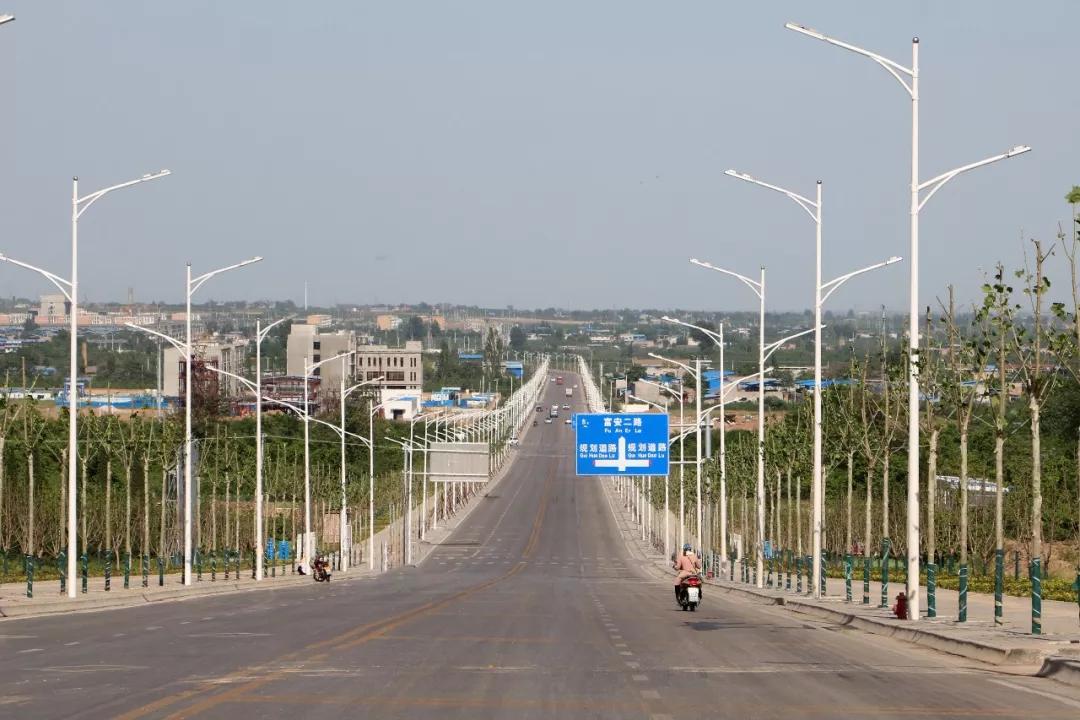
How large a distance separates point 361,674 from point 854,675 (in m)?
6.02

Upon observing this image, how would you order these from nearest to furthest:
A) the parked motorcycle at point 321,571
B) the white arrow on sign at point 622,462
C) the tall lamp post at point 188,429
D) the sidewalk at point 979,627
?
1. the sidewalk at point 979,627
2. the tall lamp post at point 188,429
3. the parked motorcycle at point 321,571
4. the white arrow on sign at point 622,462

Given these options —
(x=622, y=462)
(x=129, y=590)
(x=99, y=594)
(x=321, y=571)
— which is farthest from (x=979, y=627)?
(x=622, y=462)

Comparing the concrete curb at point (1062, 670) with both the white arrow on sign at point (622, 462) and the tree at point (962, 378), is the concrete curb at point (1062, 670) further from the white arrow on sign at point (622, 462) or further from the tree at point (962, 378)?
the white arrow on sign at point (622, 462)

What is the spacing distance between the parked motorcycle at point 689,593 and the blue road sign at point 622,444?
135ft

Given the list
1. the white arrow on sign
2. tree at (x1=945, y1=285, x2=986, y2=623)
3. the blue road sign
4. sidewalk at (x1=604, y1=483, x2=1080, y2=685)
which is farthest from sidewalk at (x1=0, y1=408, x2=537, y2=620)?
tree at (x1=945, y1=285, x2=986, y2=623)

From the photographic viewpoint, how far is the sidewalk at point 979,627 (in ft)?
70.1

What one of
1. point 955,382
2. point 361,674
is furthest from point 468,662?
point 955,382

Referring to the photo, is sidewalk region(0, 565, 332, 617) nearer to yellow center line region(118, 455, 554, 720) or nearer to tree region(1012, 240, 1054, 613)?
yellow center line region(118, 455, 554, 720)

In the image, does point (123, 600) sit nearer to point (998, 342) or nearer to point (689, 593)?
point (689, 593)

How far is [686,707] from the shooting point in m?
15.9

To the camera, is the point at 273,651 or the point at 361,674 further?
the point at 273,651

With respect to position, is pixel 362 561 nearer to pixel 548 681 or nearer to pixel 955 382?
pixel 955 382

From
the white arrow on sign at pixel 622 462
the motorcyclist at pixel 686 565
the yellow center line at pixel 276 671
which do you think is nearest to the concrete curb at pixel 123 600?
the yellow center line at pixel 276 671

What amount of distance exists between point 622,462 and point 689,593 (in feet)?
138
